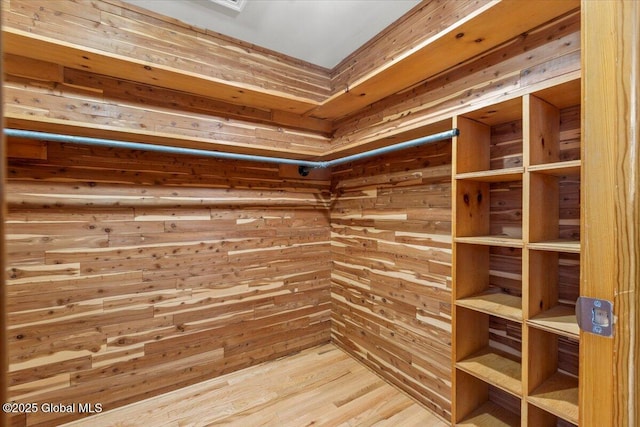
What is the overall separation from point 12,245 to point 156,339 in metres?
0.95

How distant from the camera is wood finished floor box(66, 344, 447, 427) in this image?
1624 millimetres

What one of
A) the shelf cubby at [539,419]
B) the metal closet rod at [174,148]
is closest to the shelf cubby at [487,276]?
the shelf cubby at [539,419]

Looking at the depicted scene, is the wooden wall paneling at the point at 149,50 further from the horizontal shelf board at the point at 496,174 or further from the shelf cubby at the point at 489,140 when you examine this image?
the horizontal shelf board at the point at 496,174

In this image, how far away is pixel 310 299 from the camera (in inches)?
95.6

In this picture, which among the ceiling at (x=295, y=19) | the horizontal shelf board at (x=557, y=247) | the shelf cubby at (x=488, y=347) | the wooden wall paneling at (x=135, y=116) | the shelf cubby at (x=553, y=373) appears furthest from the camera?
the ceiling at (x=295, y=19)

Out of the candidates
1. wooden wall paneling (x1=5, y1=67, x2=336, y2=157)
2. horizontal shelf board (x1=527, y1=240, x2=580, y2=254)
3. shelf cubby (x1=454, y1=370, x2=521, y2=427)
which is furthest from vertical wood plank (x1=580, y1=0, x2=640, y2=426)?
wooden wall paneling (x1=5, y1=67, x2=336, y2=157)

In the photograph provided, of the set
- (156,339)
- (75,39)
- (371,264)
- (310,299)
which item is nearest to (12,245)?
(156,339)

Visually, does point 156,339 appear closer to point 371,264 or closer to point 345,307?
point 345,307

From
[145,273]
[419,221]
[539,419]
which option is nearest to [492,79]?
[419,221]

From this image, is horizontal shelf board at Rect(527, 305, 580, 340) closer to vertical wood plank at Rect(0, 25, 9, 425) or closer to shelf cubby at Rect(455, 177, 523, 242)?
shelf cubby at Rect(455, 177, 523, 242)

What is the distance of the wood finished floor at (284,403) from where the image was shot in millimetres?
1624

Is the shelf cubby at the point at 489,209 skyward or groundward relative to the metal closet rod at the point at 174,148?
groundward

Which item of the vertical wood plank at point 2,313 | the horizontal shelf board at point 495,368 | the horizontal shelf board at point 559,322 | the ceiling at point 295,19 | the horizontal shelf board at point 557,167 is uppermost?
the ceiling at point 295,19

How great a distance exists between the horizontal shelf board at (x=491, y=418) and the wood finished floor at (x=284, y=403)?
1.07 ft
